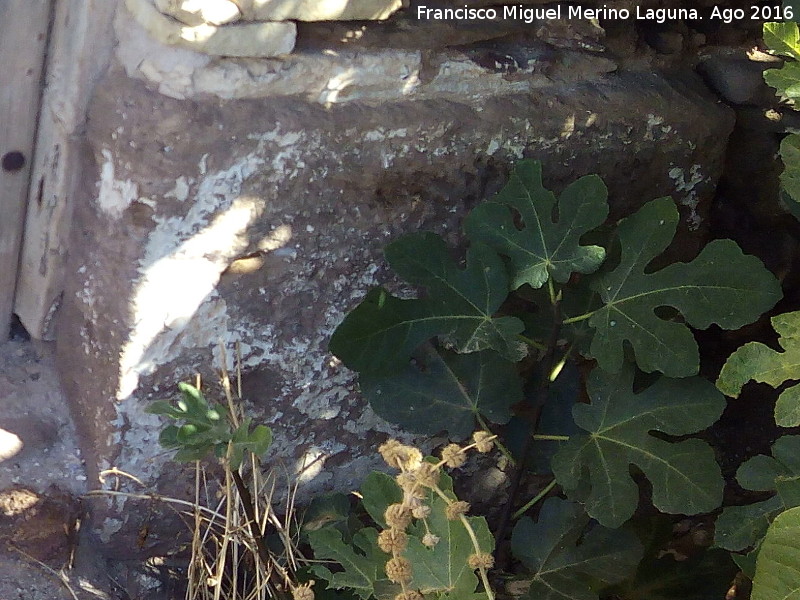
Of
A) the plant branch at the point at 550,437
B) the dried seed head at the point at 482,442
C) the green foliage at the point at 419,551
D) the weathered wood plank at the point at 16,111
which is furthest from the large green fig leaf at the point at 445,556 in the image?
the weathered wood plank at the point at 16,111

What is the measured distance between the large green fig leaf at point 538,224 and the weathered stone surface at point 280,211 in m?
0.09

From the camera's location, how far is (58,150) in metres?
1.26

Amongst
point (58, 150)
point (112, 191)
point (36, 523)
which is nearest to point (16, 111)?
point (58, 150)

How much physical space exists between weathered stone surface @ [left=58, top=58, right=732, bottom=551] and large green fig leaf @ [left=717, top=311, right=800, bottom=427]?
413mm

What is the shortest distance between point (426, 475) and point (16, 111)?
84 cm

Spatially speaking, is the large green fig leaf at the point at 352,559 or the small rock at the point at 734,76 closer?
the large green fig leaf at the point at 352,559

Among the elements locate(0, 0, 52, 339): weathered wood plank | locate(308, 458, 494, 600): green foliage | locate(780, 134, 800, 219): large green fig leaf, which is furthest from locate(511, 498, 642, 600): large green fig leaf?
locate(0, 0, 52, 339): weathered wood plank

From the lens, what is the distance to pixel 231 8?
3.40 ft

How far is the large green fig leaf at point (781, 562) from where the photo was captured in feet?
2.97

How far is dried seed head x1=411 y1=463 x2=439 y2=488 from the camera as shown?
0.95 meters

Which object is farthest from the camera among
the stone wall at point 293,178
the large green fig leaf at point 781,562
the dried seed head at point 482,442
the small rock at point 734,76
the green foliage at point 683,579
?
the small rock at point 734,76

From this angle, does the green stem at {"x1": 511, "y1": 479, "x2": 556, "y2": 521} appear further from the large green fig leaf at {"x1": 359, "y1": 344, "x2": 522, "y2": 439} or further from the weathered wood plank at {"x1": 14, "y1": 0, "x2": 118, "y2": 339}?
the weathered wood plank at {"x1": 14, "y1": 0, "x2": 118, "y2": 339}

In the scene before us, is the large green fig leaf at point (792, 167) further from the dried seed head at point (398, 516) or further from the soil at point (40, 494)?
the soil at point (40, 494)

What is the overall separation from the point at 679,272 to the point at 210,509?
788mm
